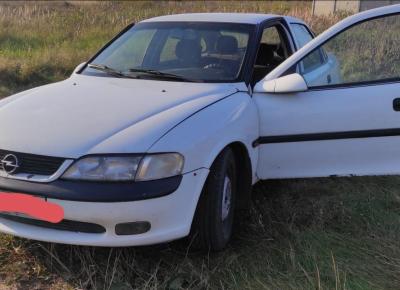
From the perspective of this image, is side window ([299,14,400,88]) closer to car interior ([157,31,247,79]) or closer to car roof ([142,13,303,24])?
car interior ([157,31,247,79])

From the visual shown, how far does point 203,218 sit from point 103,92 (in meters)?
1.08

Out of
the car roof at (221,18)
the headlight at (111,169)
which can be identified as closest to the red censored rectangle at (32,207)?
the headlight at (111,169)

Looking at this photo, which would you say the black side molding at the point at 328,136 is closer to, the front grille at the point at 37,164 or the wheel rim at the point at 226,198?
the wheel rim at the point at 226,198

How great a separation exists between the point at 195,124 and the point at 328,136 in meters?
1.10

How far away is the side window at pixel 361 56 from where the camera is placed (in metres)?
3.66

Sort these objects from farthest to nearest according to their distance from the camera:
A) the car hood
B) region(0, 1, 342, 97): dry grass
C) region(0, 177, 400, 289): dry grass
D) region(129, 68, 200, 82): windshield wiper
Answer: region(0, 1, 342, 97): dry grass < region(129, 68, 200, 82): windshield wiper < region(0, 177, 400, 289): dry grass < the car hood

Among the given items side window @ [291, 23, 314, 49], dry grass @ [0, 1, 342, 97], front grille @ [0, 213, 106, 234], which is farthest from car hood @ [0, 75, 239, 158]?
dry grass @ [0, 1, 342, 97]

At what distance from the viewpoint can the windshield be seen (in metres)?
3.70

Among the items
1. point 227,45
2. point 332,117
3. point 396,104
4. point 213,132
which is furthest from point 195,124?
point 396,104

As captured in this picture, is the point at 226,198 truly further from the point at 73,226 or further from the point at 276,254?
the point at 73,226

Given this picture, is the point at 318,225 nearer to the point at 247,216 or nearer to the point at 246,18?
the point at 247,216

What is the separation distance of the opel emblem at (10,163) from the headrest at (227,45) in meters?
1.75

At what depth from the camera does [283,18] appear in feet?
14.8

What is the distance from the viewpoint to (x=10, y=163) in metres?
2.71
